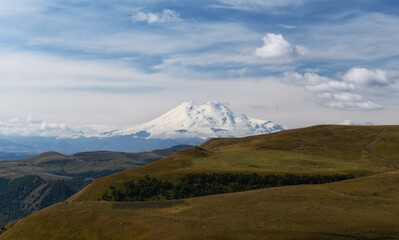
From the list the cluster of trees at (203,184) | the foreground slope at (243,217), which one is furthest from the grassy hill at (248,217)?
the cluster of trees at (203,184)

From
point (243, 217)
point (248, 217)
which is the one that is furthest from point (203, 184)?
point (248, 217)

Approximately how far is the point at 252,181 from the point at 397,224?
80.3 meters

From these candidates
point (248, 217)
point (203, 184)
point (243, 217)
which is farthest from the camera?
point (203, 184)

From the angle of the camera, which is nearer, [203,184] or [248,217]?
[248,217]

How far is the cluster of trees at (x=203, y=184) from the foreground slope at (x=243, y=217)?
111 feet

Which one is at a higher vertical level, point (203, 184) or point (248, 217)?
point (248, 217)

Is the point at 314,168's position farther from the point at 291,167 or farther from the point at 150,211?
the point at 150,211

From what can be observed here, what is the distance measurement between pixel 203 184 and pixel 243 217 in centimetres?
7327

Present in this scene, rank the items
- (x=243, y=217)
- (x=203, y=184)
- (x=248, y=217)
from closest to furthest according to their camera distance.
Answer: (x=248, y=217), (x=243, y=217), (x=203, y=184)

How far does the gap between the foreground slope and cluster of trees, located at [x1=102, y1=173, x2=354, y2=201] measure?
3371 centimetres

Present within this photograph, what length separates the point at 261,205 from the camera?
9600 cm

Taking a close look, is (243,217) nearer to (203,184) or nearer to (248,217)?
(248,217)

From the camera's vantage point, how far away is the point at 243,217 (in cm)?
8375

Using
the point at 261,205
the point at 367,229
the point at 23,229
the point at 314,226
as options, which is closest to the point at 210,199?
the point at 261,205
